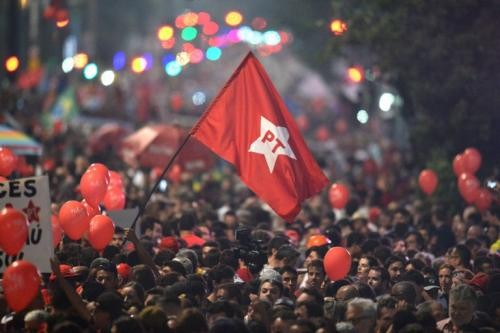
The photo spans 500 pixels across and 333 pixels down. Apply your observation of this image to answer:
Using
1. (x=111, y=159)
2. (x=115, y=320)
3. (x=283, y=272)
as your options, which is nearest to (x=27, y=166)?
(x=111, y=159)

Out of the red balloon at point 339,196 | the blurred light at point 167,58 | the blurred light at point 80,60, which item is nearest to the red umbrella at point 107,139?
the red balloon at point 339,196

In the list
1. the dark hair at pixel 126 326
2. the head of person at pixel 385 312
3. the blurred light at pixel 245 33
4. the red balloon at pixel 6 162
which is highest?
the blurred light at pixel 245 33

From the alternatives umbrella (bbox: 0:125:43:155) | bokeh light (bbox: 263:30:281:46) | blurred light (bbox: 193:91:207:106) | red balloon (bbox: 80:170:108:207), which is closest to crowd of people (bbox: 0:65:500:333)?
red balloon (bbox: 80:170:108:207)

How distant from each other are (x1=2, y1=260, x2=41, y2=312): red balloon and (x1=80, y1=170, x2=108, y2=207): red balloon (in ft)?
10.8

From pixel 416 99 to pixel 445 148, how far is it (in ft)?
3.43

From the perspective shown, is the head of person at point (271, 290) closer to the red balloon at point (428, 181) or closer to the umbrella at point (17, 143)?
the red balloon at point (428, 181)

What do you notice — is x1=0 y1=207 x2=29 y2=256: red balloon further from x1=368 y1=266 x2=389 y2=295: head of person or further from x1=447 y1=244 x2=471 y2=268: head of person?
x1=447 y1=244 x2=471 y2=268: head of person

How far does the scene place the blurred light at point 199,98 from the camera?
44.3 m

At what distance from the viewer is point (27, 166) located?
62.5ft

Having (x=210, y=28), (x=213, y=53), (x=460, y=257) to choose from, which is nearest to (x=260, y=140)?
(x=460, y=257)

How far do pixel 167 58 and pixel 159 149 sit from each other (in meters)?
26.2

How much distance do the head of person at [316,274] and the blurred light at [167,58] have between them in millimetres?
34378

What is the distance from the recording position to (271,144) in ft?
39.6

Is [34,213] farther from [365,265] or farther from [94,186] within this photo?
[365,265]
